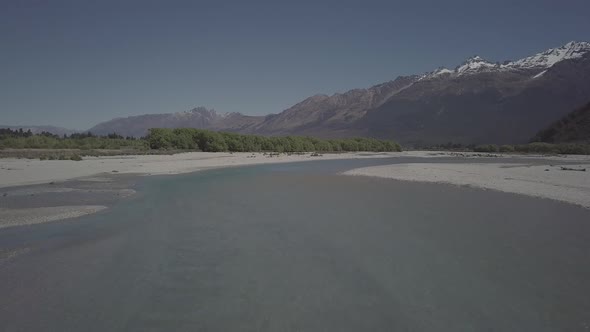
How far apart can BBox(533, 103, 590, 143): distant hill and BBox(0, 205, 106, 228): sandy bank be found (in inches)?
4136

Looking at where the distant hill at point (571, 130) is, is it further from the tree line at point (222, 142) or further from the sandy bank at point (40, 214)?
the sandy bank at point (40, 214)

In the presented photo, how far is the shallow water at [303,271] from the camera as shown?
6578mm

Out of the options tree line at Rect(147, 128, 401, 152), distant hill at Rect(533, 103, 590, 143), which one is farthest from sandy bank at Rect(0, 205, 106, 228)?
distant hill at Rect(533, 103, 590, 143)

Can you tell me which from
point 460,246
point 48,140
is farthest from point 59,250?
point 48,140

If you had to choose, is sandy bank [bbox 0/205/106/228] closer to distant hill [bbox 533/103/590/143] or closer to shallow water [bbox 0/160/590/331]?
shallow water [bbox 0/160/590/331]

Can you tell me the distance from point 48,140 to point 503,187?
259 ft

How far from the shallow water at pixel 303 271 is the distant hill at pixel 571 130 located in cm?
9859

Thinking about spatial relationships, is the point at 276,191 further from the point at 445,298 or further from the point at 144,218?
the point at 445,298

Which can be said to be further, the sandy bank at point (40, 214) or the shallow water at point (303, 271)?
the sandy bank at point (40, 214)

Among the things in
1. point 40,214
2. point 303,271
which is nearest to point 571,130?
point 303,271

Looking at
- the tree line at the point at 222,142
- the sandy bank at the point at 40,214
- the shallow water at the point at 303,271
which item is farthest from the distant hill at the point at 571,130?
the sandy bank at the point at 40,214

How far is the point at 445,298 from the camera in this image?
735cm

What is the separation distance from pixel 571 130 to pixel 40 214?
122 m

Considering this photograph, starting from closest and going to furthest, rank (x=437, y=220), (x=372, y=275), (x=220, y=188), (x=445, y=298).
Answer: (x=445, y=298)
(x=372, y=275)
(x=437, y=220)
(x=220, y=188)
